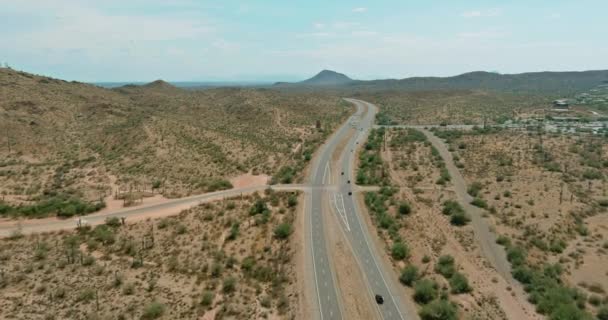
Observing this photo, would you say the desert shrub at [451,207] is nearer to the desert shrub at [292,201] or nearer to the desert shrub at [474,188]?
the desert shrub at [474,188]

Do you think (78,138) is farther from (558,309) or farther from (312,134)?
(558,309)

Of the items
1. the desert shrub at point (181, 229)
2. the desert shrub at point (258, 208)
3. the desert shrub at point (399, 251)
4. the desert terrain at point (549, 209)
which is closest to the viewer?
the desert terrain at point (549, 209)

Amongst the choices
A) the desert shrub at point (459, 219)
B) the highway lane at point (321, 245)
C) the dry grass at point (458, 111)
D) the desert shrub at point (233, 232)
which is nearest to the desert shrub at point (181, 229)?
the desert shrub at point (233, 232)

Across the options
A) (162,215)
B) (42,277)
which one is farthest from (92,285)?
(162,215)

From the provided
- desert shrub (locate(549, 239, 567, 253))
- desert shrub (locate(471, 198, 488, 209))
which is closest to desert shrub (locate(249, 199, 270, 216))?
desert shrub (locate(471, 198, 488, 209))

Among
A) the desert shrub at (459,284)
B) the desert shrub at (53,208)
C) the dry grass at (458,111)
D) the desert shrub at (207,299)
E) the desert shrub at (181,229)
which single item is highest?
the dry grass at (458,111)

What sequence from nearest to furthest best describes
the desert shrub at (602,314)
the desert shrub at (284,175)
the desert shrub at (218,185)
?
1. the desert shrub at (602,314)
2. the desert shrub at (218,185)
3. the desert shrub at (284,175)

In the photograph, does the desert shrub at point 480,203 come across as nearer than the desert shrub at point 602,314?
No

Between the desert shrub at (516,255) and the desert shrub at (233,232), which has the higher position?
the desert shrub at (233,232)
